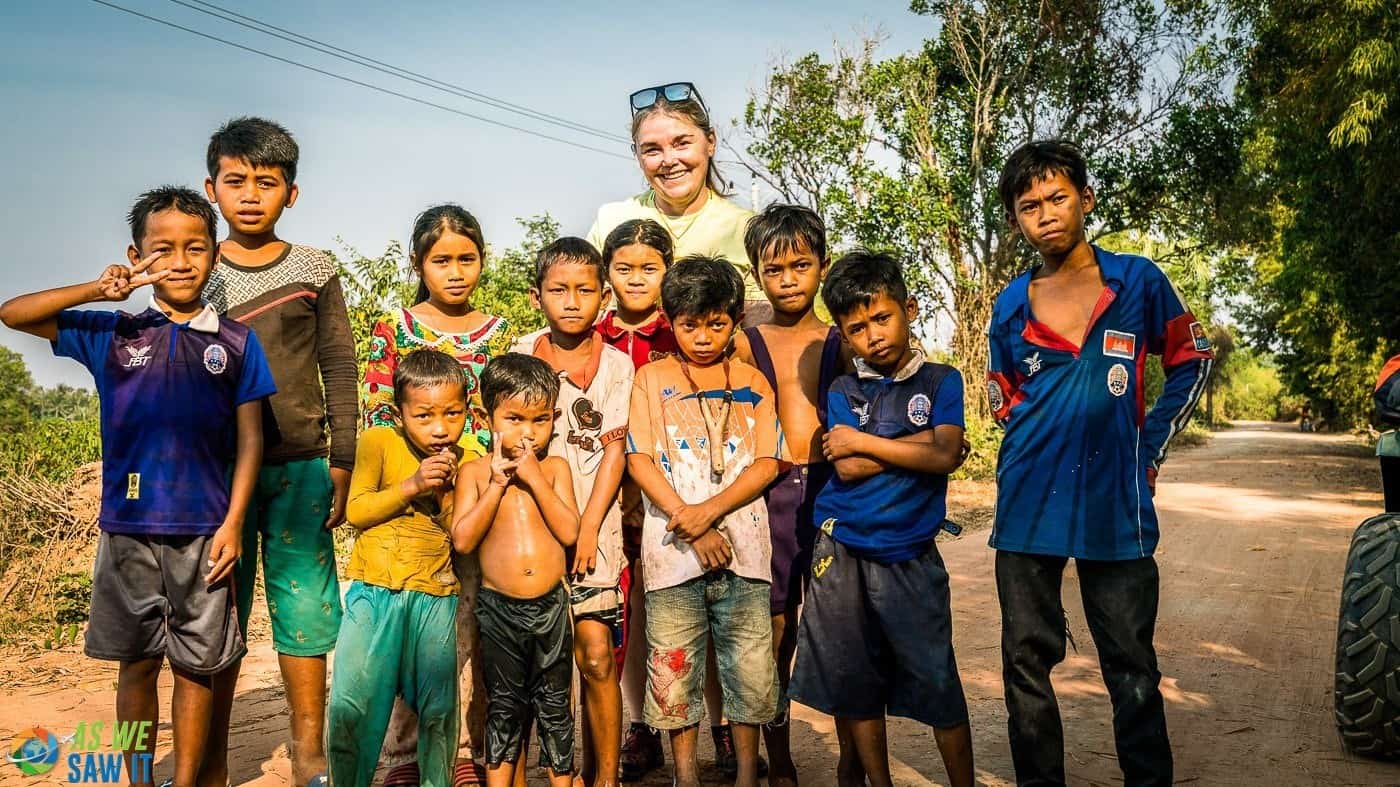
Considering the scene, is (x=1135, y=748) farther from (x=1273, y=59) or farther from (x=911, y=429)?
(x=1273, y=59)

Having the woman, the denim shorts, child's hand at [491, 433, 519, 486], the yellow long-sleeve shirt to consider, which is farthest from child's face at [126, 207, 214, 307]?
the denim shorts

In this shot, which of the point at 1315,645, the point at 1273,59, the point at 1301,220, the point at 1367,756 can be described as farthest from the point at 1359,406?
the point at 1367,756

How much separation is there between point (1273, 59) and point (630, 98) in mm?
12620

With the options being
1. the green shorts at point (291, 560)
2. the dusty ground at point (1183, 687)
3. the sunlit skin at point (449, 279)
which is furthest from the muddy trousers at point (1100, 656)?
the green shorts at point (291, 560)

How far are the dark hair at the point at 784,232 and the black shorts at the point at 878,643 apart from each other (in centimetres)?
106

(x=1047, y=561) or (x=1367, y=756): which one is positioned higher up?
(x=1047, y=561)

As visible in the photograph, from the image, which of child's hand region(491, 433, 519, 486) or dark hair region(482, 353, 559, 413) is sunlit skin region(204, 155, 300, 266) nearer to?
dark hair region(482, 353, 559, 413)

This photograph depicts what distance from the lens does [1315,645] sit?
17.5ft

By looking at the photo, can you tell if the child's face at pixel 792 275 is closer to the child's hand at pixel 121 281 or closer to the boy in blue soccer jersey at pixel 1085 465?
the boy in blue soccer jersey at pixel 1085 465

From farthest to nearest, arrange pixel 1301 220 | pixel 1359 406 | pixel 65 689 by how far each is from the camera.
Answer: pixel 1359 406 → pixel 1301 220 → pixel 65 689

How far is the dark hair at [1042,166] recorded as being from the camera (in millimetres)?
3137

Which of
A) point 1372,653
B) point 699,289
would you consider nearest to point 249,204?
point 699,289

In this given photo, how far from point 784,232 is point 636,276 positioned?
564 mm

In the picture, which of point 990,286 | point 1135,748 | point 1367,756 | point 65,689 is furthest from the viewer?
point 990,286
